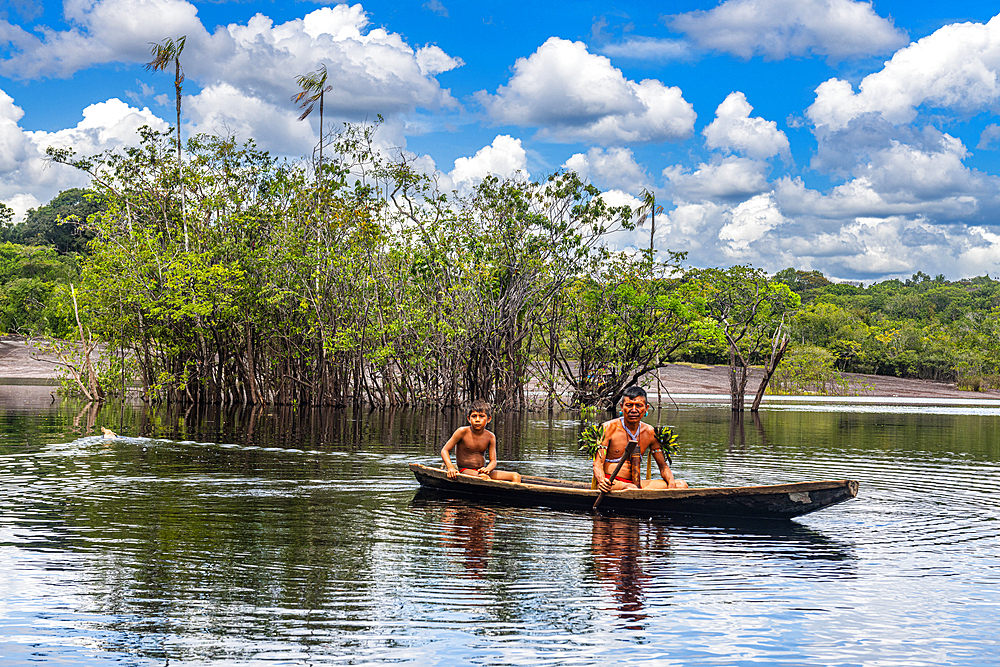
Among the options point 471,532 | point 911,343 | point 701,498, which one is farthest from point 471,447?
point 911,343

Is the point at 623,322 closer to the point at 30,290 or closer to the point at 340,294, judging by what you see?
the point at 340,294

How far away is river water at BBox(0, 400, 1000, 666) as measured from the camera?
21.9 ft

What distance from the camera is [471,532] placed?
11.2 m

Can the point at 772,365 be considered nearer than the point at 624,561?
No

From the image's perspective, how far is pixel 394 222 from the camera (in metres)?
33.2

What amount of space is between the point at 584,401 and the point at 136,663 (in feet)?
101

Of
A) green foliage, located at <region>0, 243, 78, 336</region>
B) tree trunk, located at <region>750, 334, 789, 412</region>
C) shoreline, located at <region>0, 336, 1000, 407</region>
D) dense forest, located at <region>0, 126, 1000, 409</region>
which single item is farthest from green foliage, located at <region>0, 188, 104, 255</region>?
tree trunk, located at <region>750, 334, 789, 412</region>

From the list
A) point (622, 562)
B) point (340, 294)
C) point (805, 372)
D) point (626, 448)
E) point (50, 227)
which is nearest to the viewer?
point (622, 562)

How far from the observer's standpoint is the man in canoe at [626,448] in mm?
12359

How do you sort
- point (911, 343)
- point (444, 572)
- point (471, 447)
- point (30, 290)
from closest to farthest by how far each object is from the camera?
point (444, 572)
point (471, 447)
point (30, 290)
point (911, 343)

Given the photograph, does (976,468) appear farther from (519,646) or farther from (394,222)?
(394,222)

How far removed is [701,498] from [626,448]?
1.32 metres

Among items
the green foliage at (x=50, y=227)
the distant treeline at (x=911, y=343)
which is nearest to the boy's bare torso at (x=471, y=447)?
the distant treeline at (x=911, y=343)

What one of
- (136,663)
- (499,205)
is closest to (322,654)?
(136,663)
